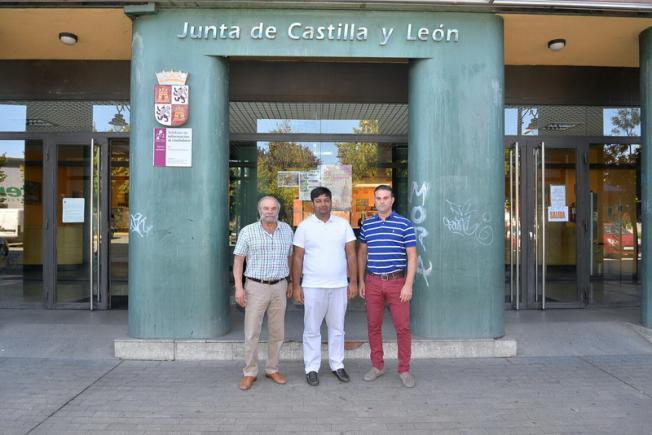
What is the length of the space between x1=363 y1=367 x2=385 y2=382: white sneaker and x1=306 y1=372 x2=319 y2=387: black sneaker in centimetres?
48

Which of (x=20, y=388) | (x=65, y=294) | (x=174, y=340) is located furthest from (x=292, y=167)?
(x=20, y=388)

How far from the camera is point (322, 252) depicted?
178 inches

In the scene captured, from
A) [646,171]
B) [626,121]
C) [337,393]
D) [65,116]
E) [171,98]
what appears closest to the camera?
[337,393]

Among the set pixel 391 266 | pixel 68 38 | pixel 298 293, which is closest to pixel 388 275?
pixel 391 266

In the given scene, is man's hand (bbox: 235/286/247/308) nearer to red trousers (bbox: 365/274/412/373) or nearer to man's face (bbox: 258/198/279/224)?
man's face (bbox: 258/198/279/224)

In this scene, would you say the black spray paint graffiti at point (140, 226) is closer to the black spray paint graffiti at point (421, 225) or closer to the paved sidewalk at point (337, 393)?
the paved sidewalk at point (337, 393)

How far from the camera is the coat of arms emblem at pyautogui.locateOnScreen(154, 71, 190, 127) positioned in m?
5.26

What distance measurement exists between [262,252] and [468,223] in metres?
2.39

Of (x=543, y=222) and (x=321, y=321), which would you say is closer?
(x=321, y=321)

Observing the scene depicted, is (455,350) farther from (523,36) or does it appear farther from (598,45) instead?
(598,45)

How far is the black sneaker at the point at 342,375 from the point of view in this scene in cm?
456

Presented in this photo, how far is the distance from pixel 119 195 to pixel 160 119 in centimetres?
287

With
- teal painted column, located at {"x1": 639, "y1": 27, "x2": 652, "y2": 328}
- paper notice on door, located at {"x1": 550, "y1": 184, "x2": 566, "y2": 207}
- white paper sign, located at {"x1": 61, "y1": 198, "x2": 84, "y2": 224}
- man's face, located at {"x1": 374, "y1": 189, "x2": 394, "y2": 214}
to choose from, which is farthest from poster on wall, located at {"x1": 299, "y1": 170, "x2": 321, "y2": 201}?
teal painted column, located at {"x1": 639, "y1": 27, "x2": 652, "y2": 328}

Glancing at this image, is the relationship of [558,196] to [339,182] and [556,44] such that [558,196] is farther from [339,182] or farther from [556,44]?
[339,182]
